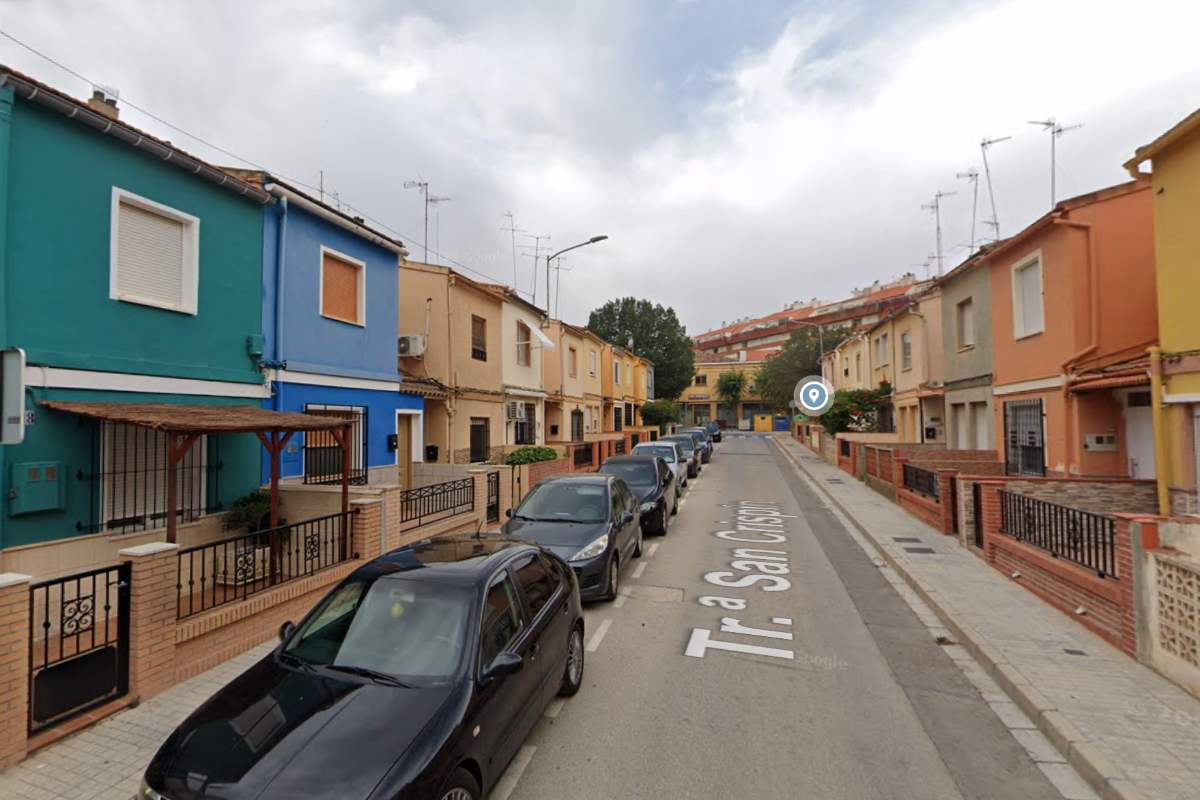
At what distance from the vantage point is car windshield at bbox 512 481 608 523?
8.18m

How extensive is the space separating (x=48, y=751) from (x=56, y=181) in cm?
528

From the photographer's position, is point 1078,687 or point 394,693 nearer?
point 394,693

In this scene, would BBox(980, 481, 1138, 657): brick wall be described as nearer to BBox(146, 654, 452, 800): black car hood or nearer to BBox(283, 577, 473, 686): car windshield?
BBox(283, 577, 473, 686): car windshield

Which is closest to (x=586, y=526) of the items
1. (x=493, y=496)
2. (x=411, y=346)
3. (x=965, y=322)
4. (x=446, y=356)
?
(x=493, y=496)

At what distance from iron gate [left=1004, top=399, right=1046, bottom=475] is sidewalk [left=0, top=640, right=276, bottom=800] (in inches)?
539

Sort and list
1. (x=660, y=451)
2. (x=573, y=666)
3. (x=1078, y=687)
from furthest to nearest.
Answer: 1. (x=660, y=451)
2. (x=573, y=666)
3. (x=1078, y=687)

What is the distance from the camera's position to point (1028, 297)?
11.9 metres

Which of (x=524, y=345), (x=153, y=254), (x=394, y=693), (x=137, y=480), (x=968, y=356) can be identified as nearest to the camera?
(x=394, y=693)

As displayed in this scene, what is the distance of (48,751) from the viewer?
3.97 meters

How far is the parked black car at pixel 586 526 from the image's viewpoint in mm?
7180

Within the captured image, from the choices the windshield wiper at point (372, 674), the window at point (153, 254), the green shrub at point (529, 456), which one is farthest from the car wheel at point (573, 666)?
the green shrub at point (529, 456)

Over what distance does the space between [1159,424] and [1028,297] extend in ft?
15.3

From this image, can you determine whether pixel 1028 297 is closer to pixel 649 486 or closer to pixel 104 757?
pixel 649 486

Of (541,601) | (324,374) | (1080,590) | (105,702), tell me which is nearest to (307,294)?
(324,374)
